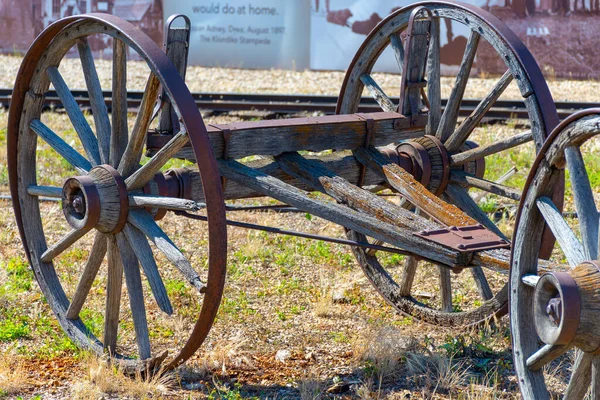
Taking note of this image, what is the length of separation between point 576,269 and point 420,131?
207cm

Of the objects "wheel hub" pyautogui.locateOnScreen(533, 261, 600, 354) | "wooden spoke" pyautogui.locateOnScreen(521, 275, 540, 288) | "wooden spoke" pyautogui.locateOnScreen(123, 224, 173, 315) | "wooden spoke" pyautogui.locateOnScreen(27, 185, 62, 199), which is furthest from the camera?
"wooden spoke" pyautogui.locateOnScreen(27, 185, 62, 199)

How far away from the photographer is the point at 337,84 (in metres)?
12.7

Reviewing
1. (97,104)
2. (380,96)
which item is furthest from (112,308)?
(380,96)

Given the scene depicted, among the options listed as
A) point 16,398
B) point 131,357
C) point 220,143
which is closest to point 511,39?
point 220,143

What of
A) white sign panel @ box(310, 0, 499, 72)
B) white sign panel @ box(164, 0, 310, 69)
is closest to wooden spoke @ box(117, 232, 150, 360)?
white sign panel @ box(310, 0, 499, 72)

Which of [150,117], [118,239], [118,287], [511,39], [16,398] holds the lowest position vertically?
[16,398]

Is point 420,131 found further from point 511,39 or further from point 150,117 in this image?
point 150,117

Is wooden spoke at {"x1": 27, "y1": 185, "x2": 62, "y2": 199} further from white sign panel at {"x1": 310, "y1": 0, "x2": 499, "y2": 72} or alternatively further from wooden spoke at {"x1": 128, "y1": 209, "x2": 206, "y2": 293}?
white sign panel at {"x1": 310, "y1": 0, "x2": 499, "y2": 72}

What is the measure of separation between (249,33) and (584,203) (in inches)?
524

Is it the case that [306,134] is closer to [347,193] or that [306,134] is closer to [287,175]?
[287,175]

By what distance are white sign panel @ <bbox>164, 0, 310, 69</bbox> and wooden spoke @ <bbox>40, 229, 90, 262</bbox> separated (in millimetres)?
11060

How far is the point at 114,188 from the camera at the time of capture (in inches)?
154

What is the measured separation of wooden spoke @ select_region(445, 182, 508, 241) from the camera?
469cm

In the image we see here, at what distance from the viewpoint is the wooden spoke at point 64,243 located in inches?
164
